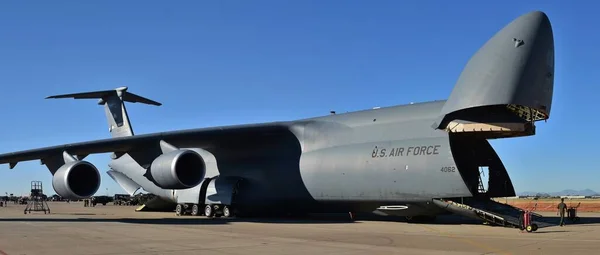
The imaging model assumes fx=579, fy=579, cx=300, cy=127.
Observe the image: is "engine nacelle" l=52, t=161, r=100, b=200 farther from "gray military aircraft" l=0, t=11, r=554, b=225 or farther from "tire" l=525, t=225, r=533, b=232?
"tire" l=525, t=225, r=533, b=232

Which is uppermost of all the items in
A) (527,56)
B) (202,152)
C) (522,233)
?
(527,56)

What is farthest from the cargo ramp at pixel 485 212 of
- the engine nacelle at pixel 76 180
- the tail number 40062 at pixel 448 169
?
the engine nacelle at pixel 76 180

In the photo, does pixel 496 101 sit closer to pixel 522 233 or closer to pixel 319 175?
pixel 522 233

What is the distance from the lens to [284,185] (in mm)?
22469

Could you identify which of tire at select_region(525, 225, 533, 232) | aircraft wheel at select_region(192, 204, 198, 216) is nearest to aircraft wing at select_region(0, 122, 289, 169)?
aircraft wheel at select_region(192, 204, 198, 216)

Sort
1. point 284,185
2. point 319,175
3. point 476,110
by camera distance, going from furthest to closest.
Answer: point 284,185, point 319,175, point 476,110

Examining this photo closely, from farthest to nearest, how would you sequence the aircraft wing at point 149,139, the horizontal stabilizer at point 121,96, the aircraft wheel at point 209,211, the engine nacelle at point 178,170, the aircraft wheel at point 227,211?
1. the horizontal stabilizer at point 121,96
2. the aircraft wheel at point 209,211
3. the aircraft wheel at point 227,211
4. the aircraft wing at point 149,139
5. the engine nacelle at point 178,170

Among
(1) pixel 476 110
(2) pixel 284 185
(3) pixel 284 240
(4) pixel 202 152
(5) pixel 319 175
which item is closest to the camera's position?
(3) pixel 284 240

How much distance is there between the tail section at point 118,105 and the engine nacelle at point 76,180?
793 centimetres

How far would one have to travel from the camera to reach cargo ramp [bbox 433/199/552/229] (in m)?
17.5

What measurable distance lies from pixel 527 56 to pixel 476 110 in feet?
7.15

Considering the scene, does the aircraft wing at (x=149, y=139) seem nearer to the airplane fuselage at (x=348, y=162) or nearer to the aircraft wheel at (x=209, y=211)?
the airplane fuselage at (x=348, y=162)

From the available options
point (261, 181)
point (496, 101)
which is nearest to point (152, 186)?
Result: point (261, 181)

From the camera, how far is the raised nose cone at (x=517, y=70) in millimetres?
15953
